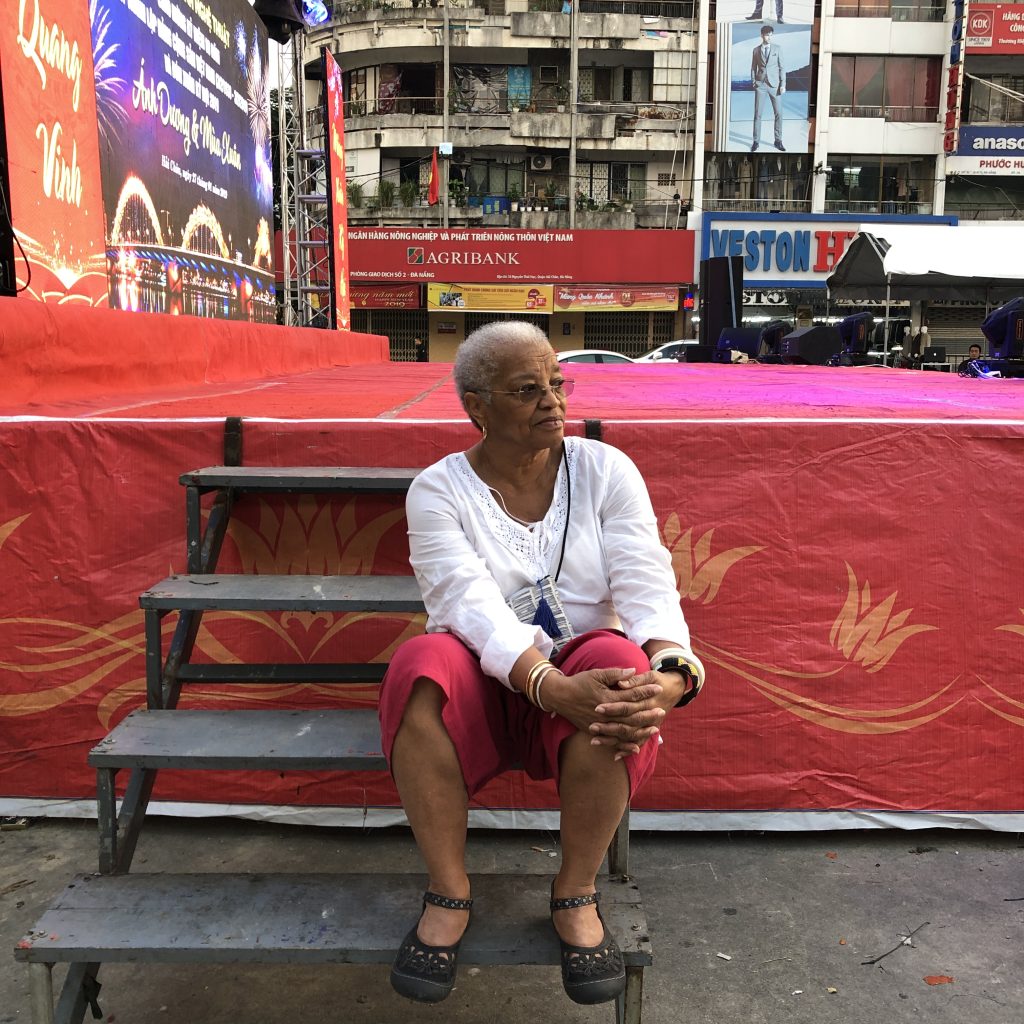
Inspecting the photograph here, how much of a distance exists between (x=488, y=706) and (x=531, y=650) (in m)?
0.15

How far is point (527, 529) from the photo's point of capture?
6.23 feet

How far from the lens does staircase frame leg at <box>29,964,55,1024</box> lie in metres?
1.59


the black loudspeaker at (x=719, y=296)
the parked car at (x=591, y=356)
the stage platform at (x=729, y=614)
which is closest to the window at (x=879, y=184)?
the parked car at (x=591, y=356)

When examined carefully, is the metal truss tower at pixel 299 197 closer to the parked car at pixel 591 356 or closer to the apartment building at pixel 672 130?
the parked car at pixel 591 356

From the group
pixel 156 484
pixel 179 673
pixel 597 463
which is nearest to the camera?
pixel 597 463

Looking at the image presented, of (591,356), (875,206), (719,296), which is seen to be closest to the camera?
(719,296)

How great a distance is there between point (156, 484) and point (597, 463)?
1271mm

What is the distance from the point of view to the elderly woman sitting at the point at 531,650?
62.0 inches

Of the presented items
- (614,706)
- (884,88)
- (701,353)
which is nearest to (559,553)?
(614,706)

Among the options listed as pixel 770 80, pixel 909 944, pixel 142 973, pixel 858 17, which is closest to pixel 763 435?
pixel 909 944

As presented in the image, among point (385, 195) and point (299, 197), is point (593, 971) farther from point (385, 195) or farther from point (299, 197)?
point (385, 195)

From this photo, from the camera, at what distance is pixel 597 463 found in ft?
6.35

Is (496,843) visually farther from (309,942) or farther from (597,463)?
(597,463)

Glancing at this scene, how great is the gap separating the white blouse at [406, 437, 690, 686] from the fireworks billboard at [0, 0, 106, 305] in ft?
8.71
